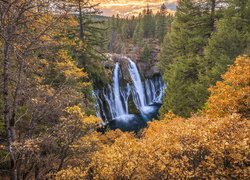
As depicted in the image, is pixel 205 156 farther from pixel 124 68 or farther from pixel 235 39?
pixel 124 68

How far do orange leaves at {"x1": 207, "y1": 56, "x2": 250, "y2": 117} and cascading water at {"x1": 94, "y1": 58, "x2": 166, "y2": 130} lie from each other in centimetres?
1775

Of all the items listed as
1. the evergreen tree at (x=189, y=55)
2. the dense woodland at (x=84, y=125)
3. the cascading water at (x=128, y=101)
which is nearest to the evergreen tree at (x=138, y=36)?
the cascading water at (x=128, y=101)

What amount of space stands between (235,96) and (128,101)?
27515 mm

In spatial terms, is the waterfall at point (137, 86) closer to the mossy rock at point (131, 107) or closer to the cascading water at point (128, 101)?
the cascading water at point (128, 101)

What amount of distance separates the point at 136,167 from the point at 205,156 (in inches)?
70.5

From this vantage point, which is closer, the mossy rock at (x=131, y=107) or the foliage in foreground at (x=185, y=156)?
the foliage in foreground at (x=185, y=156)

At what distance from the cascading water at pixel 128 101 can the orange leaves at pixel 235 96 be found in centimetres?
1775

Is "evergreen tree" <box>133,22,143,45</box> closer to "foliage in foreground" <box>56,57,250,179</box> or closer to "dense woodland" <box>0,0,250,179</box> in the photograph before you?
"dense woodland" <box>0,0,250,179</box>

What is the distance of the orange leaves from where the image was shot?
36.8 feet

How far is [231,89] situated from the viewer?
12008mm

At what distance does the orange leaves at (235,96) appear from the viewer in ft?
36.8

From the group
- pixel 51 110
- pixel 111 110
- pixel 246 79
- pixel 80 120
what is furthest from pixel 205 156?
pixel 111 110

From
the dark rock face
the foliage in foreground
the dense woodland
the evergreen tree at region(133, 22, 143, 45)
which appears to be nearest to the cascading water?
the dark rock face

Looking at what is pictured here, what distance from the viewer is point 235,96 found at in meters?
11.6
